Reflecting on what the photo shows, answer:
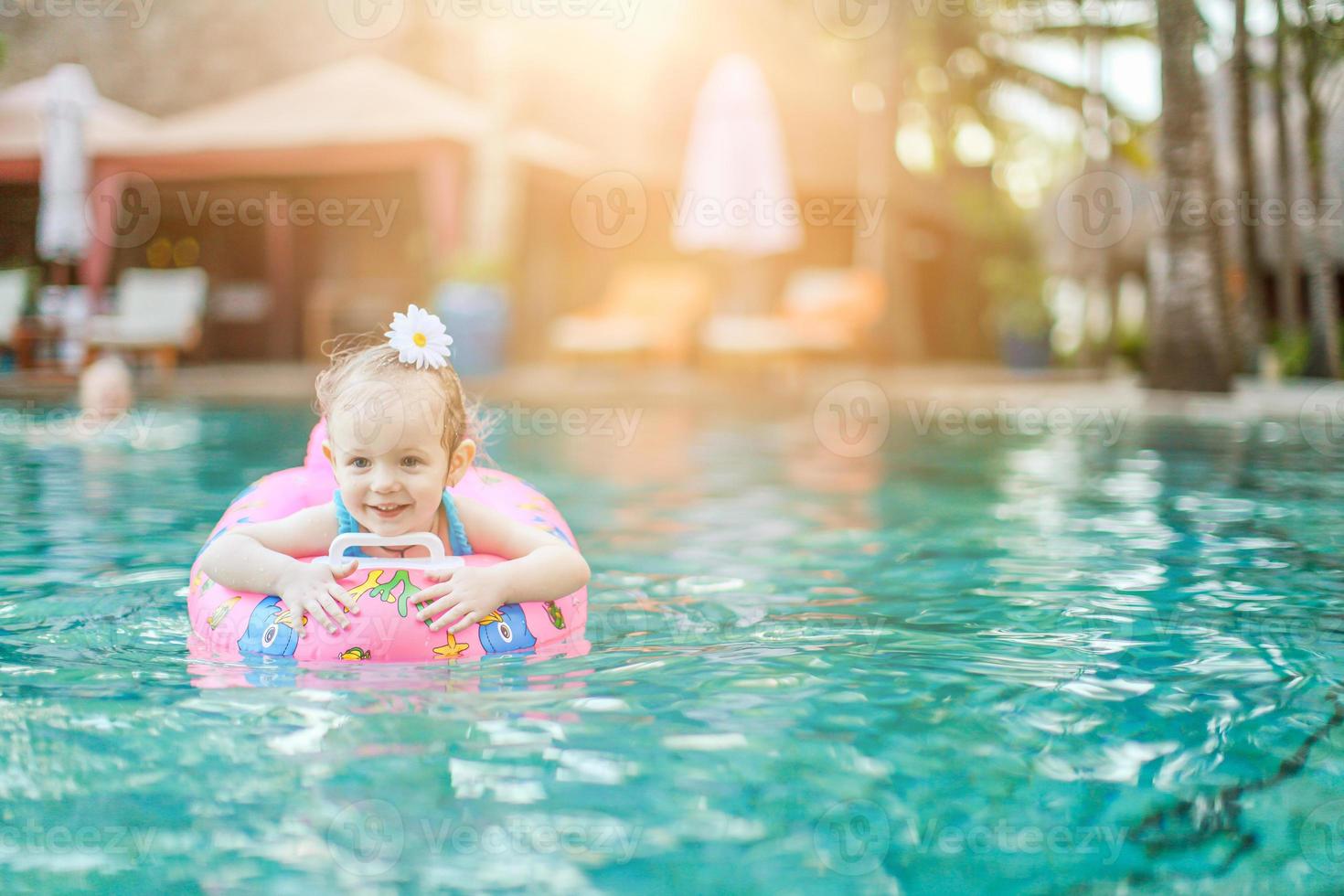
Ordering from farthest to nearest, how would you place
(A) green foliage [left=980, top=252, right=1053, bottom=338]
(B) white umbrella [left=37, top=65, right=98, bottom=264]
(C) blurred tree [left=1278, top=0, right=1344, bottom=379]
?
(A) green foliage [left=980, top=252, right=1053, bottom=338], (C) blurred tree [left=1278, top=0, right=1344, bottom=379], (B) white umbrella [left=37, top=65, right=98, bottom=264]

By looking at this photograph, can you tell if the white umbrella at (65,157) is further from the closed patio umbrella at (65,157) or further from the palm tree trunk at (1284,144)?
the palm tree trunk at (1284,144)

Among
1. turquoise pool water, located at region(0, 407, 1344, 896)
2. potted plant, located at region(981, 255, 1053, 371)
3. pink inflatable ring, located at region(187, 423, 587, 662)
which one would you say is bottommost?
turquoise pool water, located at region(0, 407, 1344, 896)

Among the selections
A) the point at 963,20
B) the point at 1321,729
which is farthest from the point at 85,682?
the point at 963,20

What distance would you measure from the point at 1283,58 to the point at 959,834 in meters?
17.3

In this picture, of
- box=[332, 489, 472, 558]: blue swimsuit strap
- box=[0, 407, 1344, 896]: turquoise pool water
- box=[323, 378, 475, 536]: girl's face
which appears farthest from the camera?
box=[332, 489, 472, 558]: blue swimsuit strap

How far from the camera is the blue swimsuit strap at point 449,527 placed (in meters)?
3.50

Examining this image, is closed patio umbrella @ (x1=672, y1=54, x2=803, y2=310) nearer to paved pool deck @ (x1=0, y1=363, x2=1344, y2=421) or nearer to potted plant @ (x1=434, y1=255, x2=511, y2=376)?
paved pool deck @ (x1=0, y1=363, x2=1344, y2=421)

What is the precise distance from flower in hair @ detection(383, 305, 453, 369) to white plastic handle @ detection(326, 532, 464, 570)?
38 cm

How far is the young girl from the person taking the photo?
325 cm

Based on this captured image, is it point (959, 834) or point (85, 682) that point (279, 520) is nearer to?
point (85, 682)

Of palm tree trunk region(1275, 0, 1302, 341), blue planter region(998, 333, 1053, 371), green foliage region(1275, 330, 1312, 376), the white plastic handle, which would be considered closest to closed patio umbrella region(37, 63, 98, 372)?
blue planter region(998, 333, 1053, 371)

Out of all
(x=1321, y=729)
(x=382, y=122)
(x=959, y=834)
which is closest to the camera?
(x=959, y=834)

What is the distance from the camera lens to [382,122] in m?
16.7

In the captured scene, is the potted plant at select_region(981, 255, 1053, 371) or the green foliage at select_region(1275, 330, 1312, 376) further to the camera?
the potted plant at select_region(981, 255, 1053, 371)
